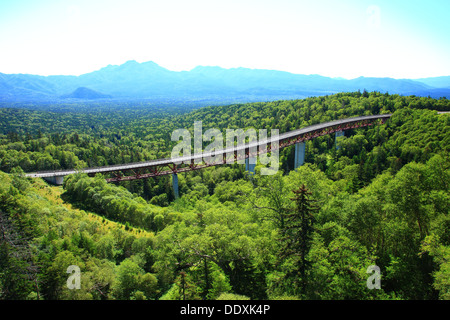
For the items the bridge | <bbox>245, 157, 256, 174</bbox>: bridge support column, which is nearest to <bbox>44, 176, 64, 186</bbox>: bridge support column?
the bridge

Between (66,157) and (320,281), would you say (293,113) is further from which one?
(320,281)

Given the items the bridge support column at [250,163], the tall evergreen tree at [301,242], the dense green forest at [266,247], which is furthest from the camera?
the bridge support column at [250,163]

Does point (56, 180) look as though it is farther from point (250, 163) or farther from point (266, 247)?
point (266, 247)

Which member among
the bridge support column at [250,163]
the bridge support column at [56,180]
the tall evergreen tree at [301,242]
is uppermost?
the tall evergreen tree at [301,242]

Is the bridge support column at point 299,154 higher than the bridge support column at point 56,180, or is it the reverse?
the bridge support column at point 299,154

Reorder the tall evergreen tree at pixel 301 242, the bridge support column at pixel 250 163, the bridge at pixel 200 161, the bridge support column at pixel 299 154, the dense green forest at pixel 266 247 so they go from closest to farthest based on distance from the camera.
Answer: the tall evergreen tree at pixel 301 242 → the dense green forest at pixel 266 247 → the bridge at pixel 200 161 → the bridge support column at pixel 250 163 → the bridge support column at pixel 299 154

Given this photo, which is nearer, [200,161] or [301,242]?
[301,242]

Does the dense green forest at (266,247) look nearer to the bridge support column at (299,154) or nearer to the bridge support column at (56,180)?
the bridge support column at (56,180)

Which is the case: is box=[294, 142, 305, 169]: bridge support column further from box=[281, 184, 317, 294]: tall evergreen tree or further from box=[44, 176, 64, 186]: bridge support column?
box=[44, 176, 64, 186]: bridge support column

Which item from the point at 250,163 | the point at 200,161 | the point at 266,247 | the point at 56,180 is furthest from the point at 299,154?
the point at 56,180

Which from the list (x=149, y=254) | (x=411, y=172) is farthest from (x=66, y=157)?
(x=411, y=172)

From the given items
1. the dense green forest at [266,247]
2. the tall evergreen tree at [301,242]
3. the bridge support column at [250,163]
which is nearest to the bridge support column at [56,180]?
the dense green forest at [266,247]
